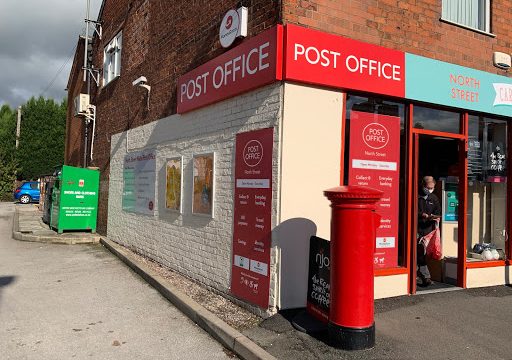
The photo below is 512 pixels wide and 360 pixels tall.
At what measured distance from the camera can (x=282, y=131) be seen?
5.23 metres

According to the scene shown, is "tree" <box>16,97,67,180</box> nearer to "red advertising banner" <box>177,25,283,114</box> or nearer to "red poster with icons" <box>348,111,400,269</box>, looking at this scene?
"red advertising banner" <box>177,25,283,114</box>

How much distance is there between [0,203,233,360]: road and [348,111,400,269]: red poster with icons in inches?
107

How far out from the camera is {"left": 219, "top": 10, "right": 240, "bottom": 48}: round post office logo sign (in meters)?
6.11

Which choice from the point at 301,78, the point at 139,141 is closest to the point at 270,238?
the point at 301,78

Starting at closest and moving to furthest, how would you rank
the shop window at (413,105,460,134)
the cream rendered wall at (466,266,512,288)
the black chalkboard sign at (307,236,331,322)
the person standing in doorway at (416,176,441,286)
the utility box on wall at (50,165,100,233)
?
the black chalkboard sign at (307,236,331,322) → the shop window at (413,105,460,134) → the person standing in doorway at (416,176,441,286) → the cream rendered wall at (466,266,512,288) → the utility box on wall at (50,165,100,233)

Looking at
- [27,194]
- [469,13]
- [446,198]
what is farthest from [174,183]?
[27,194]

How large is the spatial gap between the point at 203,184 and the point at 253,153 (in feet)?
5.15

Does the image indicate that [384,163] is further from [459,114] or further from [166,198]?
[166,198]

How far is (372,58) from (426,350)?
350 cm

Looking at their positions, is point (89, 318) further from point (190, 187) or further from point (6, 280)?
point (6, 280)

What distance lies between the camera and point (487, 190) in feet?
24.3

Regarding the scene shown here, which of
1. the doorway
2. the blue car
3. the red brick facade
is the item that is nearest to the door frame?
the doorway

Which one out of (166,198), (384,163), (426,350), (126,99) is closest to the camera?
(426,350)

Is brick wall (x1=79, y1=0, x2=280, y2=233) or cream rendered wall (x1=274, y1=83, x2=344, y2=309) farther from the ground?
brick wall (x1=79, y1=0, x2=280, y2=233)
